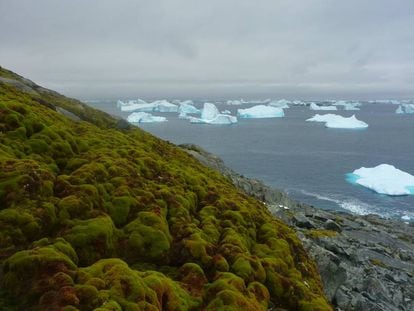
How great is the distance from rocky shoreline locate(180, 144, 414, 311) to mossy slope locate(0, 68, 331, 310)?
4.00 metres

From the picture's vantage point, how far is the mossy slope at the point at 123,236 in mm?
11008

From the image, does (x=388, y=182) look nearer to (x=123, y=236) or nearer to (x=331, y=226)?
(x=331, y=226)

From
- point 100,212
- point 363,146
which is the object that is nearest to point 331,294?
point 100,212

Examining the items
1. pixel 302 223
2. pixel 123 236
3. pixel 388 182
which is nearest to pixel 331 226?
pixel 302 223

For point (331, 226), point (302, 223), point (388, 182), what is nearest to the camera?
point (302, 223)

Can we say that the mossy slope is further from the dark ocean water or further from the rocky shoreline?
the dark ocean water

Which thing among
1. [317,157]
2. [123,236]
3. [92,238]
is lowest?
[317,157]

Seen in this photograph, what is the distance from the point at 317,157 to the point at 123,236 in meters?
115

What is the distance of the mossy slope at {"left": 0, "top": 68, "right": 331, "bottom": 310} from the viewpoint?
11008mm

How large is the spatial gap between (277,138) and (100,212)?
154418mm

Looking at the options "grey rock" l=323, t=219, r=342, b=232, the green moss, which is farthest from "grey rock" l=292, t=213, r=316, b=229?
the green moss

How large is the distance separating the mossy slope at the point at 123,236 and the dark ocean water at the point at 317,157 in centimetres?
6297

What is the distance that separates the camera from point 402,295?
97.7 ft

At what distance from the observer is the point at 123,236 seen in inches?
570
